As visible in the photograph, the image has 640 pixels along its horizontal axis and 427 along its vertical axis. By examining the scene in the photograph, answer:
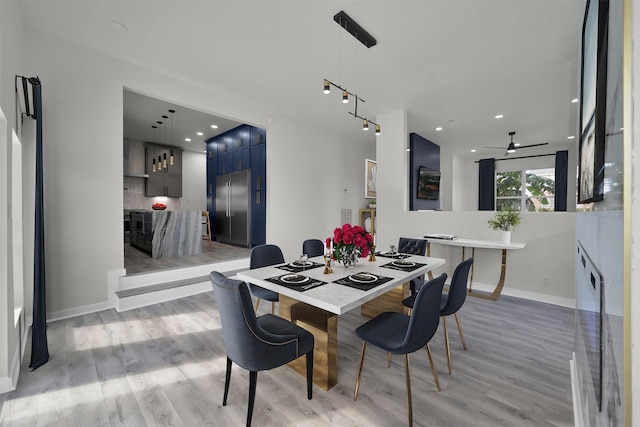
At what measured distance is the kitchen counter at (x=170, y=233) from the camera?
18.1 feet

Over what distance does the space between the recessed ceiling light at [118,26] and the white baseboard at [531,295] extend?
556 centimetres

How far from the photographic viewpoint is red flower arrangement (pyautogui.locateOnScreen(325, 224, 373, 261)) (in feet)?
7.69

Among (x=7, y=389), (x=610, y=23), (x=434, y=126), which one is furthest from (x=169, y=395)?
(x=434, y=126)

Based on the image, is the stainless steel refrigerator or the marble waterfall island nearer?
the marble waterfall island

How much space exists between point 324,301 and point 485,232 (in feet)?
11.8

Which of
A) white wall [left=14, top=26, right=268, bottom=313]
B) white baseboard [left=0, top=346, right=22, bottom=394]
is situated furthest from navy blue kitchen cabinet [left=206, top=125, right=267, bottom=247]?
white baseboard [left=0, top=346, right=22, bottom=394]

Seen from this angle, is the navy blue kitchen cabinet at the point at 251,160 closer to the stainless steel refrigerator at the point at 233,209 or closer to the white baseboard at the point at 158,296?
the stainless steel refrigerator at the point at 233,209

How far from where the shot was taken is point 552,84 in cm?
391

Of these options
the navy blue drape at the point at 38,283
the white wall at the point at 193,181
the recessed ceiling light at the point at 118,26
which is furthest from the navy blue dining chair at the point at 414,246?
the white wall at the point at 193,181

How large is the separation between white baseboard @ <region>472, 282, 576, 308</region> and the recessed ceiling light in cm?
556

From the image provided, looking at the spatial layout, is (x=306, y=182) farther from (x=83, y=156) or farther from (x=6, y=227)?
(x=6, y=227)

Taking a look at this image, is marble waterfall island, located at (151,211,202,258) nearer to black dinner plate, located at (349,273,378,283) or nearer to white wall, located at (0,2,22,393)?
white wall, located at (0,2,22,393)

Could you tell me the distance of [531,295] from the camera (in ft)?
12.4

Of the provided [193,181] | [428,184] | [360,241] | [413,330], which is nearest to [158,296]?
[360,241]
